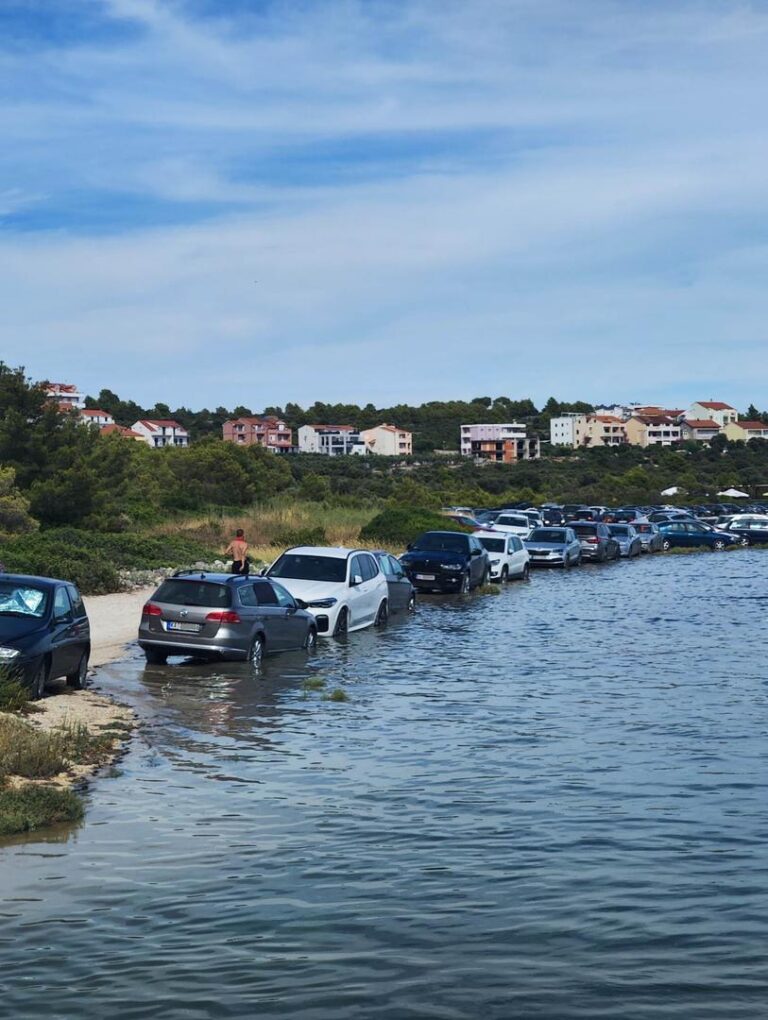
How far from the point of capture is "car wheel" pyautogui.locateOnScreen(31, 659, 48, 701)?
17.5m

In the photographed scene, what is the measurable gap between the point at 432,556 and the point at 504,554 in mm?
6930

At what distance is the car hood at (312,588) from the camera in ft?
87.4

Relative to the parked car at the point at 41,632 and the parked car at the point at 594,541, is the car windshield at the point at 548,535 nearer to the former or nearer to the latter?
the parked car at the point at 594,541

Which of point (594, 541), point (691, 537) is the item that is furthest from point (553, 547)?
point (691, 537)

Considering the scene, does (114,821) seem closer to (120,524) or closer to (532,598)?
(532,598)

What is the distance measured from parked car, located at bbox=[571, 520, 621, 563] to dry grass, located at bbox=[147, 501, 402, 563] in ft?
27.4

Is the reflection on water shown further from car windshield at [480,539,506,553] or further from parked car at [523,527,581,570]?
parked car at [523,527,581,570]

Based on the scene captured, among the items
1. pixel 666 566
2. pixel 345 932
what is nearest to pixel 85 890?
pixel 345 932

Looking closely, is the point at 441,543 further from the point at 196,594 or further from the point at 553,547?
the point at 196,594

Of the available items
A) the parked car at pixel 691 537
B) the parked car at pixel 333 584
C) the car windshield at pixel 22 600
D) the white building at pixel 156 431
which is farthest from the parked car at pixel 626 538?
the white building at pixel 156 431

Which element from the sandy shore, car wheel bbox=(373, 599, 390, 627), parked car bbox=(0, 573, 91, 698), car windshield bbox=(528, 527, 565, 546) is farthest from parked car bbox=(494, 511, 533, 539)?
parked car bbox=(0, 573, 91, 698)

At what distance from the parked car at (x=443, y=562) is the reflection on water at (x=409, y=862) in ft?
58.9

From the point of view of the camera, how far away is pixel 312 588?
88.5 feet

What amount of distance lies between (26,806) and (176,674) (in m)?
Result: 10.2
